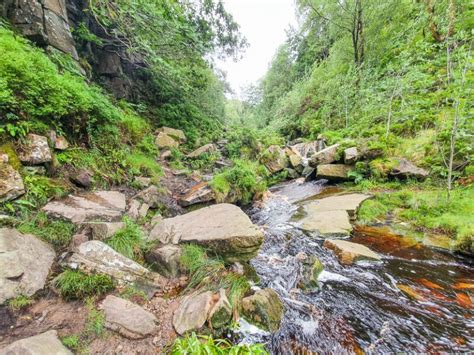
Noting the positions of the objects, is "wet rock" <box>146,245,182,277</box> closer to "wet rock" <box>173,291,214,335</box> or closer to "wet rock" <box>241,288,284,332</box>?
"wet rock" <box>173,291,214,335</box>

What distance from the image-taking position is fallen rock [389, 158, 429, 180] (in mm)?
6219

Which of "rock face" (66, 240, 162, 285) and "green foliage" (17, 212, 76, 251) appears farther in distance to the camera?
"green foliage" (17, 212, 76, 251)

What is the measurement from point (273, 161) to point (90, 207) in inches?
318

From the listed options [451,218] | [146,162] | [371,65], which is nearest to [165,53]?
[146,162]

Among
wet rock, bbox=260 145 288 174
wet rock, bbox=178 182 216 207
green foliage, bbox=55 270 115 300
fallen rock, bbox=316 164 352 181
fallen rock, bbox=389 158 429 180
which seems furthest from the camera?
wet rock, bbox=260 145 288 174

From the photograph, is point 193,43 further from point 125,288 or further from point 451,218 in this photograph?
point 451,218

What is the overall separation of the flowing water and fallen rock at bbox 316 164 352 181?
3918 millimetres

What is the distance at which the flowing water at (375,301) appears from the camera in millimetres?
2193

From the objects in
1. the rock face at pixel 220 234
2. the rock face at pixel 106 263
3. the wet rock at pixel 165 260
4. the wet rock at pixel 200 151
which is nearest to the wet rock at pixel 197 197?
the rock face at pixel 220 234

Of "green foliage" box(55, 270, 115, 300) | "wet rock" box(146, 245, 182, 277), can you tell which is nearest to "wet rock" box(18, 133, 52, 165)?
"green foliage" box(55, 270, 115, 300)

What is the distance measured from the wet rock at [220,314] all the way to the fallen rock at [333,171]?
22.9 ft

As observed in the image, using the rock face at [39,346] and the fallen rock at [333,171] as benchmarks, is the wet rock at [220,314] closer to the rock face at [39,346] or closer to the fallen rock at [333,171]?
the rock face at [39,346]

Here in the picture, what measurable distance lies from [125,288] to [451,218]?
19.3 ft

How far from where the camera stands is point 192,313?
7.34 ft
